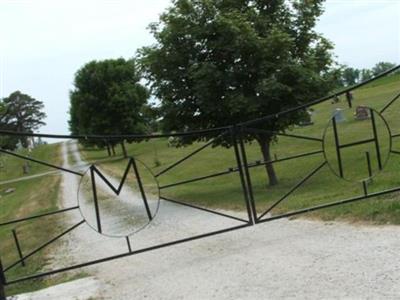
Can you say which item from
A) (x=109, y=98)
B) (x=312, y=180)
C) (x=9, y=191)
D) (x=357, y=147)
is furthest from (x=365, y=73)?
(x=312, y=180)

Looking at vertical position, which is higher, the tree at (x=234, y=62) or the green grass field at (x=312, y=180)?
the tree at (x=234, y=62)

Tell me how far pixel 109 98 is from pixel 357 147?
35.3 metres

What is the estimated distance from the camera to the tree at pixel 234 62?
1734cm

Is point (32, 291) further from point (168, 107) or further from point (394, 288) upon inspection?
point (168, 107)

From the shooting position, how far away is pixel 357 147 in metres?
24.6

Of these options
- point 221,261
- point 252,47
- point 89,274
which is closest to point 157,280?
point 221,261

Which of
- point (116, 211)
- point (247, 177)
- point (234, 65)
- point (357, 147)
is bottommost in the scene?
point (357, 147)

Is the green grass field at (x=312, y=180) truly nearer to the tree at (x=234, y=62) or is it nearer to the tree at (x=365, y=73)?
the tree at (x=234, y=62)

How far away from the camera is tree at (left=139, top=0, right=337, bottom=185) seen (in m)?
17.3

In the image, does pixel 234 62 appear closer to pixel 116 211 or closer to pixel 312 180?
pixel 312 180

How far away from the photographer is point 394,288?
562cm

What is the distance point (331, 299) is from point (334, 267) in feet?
3.56

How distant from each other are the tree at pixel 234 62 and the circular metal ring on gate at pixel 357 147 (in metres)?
1.81

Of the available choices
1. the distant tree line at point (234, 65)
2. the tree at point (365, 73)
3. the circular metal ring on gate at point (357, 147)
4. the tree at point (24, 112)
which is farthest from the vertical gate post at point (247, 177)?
the tree at point (24, 112)
